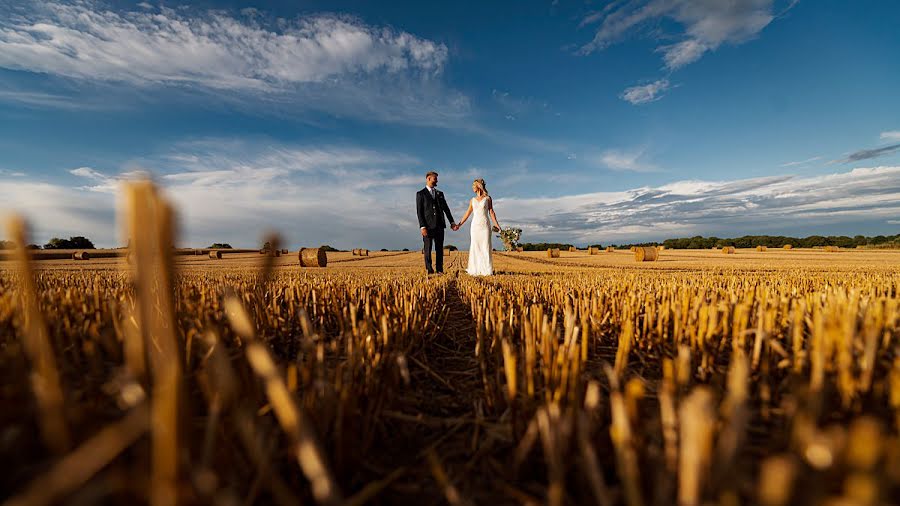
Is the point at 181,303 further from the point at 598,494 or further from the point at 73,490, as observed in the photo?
the point at 598,494

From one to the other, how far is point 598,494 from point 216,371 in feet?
3.99

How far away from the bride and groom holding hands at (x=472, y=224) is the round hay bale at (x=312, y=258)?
6504 millimetres

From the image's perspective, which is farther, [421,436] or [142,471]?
[421,436]

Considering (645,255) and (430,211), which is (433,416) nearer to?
(430,211)

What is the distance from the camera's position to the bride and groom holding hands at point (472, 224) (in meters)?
8.73

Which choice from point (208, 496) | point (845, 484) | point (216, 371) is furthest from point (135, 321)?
point (845, 484)

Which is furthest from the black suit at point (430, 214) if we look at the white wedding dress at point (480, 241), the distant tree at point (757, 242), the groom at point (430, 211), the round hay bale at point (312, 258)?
the distant tree at point (757, 242)

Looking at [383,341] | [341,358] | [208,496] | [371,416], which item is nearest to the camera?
[208,496]

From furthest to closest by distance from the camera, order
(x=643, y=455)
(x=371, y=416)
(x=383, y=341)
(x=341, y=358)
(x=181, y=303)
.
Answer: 1. (x=181, y=303)
2. (x=341, y=358)
3. (x=383, y=341)
4. (x=371, y=416)
5. (x=643, y=455)

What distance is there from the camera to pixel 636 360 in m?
2.33

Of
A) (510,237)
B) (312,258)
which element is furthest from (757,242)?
(312,258)

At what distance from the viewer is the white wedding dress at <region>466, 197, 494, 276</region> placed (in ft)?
28.5

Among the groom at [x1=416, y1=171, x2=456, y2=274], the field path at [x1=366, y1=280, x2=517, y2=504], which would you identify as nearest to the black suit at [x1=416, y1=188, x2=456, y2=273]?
the groom at [x1=416, y1=171, x2=456, y2=274]

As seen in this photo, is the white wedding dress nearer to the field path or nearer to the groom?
the groom
